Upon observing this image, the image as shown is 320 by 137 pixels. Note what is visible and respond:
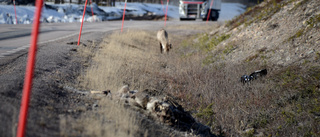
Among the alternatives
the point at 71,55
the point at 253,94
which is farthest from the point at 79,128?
the point at 71,55

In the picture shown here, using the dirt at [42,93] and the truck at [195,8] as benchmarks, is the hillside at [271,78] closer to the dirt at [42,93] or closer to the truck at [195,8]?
the dirt at [42,93]

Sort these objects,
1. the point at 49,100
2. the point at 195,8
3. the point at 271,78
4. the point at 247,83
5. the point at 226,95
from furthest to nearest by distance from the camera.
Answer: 1. the point at 195,8
2. the point at 247,83
3. the point at 271,78
4. the point at 226,95
5. the point at 49,100

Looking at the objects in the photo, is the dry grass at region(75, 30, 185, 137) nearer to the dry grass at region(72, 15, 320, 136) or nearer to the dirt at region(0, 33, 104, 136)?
Answer: the dry grass at region(72, 15, 320, 136)

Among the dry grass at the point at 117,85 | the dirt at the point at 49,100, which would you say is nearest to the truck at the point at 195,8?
the dry grass at the point at 117,85


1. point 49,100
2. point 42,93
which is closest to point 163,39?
point 42,93

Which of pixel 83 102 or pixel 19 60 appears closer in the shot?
pixel 83 102

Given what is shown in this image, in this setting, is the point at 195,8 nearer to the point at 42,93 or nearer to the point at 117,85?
the point at 117,85

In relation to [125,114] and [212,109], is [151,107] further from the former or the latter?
[212,109]

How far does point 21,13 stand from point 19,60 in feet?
60.8

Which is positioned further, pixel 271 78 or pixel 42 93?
pixel 271 78

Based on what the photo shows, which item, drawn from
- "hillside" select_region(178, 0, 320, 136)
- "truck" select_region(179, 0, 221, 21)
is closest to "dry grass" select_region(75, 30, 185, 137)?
"hillside" select_region(178, 0, 320, 136)

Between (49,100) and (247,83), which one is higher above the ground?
(49,100)

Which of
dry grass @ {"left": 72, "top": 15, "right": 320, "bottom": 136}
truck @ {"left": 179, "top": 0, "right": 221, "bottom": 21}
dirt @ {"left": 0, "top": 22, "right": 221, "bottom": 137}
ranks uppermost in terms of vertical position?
truck @ {"left": 179, "top": 0, "right": 221, "bottom": 21}

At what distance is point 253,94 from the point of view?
21.4 ft
